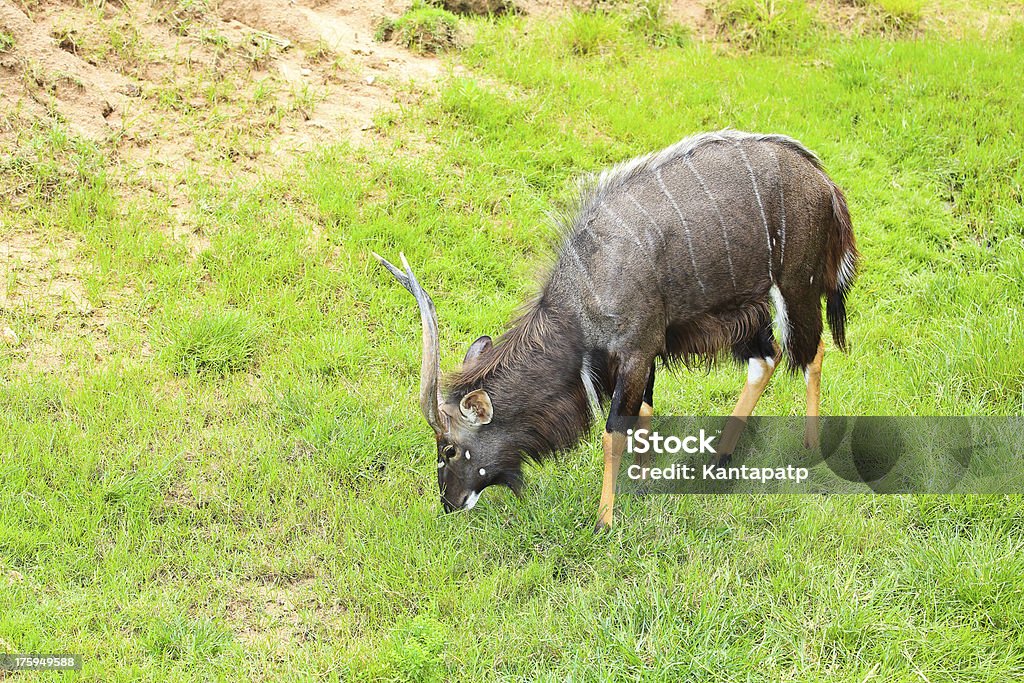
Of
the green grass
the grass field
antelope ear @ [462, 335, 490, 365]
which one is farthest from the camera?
the green grass

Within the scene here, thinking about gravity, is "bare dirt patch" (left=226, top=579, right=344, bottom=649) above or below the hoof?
below

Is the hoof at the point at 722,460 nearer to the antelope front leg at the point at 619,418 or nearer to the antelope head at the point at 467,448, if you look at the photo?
the antelope front leg at the point at 619,418

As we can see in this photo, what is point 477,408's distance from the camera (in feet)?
15.4

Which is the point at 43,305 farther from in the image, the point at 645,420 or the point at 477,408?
the point at 645,420

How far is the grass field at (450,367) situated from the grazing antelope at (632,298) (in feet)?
1.34

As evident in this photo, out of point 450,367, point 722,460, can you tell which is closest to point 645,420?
point 722,460

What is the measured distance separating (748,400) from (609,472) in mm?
1020

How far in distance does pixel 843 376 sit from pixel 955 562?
5.37 ft

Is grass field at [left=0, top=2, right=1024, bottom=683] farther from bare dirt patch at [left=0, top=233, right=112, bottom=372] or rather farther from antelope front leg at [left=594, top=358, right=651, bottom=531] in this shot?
antelope front leg at [left=594, top=358, right=651, bottom=531]

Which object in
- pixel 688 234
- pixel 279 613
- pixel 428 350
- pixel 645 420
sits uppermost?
pixel 688 234

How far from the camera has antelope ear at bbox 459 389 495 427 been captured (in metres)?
4.66

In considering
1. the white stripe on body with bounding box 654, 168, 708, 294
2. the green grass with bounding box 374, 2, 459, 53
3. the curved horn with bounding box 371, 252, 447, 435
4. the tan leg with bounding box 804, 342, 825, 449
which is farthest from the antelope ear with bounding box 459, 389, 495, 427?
the green grass with bounding box 374, 2, 459, 53

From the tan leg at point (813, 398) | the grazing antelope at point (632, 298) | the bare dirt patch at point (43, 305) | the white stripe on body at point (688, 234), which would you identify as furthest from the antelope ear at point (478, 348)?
the bare dirt patch at point (43, 305)

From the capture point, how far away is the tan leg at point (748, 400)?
17.8 ft
